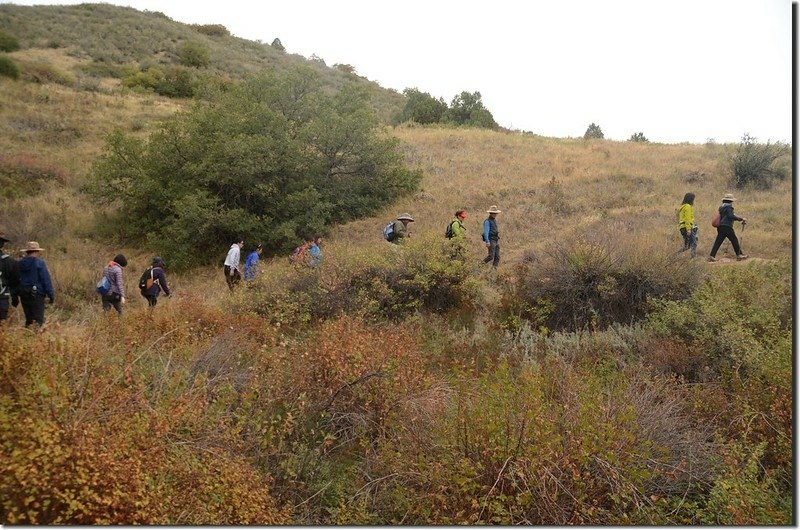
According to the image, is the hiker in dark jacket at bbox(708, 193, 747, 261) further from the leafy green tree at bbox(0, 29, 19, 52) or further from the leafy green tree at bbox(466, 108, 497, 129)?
the leafy green tree at bbox(0, 29, 19, 52)

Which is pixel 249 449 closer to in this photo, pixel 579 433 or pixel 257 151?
pixel 579 433

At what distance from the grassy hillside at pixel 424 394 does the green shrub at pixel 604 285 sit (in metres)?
0.04

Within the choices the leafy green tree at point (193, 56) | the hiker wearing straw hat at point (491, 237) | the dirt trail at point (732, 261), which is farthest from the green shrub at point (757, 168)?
the leafy green tree at point (193, 56)

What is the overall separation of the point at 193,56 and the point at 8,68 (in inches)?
620

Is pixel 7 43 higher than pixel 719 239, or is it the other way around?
pixel 7 43

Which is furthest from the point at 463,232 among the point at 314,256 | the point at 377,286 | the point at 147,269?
the point at 147,269

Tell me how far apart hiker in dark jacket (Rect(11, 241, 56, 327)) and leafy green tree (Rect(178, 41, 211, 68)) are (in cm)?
3748

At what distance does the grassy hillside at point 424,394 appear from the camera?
379 centimetres

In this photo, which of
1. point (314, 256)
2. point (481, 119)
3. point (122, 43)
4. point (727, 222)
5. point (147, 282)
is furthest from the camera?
point (122, 43)

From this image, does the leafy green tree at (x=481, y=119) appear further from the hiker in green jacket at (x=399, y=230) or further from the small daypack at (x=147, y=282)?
the small daypack at (x=147, y=282)

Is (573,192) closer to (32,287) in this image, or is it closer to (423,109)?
(32,287)

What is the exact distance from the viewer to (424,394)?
564cm

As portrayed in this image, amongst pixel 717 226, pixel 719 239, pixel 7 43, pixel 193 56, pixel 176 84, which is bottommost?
pixel 719 239

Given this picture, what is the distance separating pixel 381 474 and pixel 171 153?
47.0 feet
